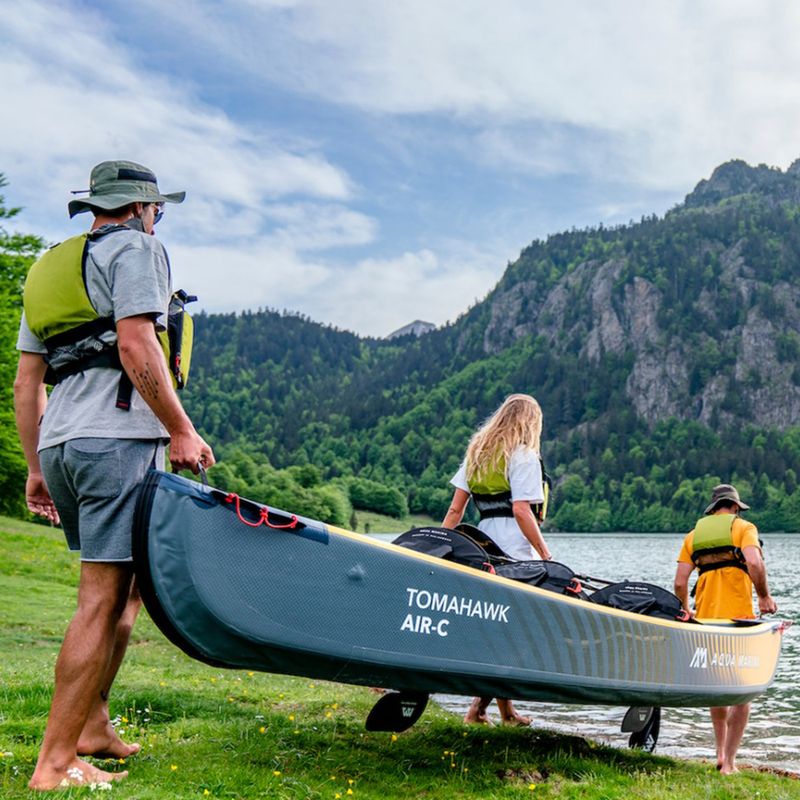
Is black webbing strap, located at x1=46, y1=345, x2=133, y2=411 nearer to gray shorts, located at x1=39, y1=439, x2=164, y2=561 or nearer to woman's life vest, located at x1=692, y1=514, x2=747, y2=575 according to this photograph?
gray shorts, located at x1=39, y1=439, x2=164, y2=561

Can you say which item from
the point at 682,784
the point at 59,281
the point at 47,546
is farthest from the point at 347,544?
the point at 47,546

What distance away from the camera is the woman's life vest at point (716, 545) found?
8016 mm

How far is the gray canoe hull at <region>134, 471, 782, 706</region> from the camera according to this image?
451 centimetres

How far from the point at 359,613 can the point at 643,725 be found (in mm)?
4135

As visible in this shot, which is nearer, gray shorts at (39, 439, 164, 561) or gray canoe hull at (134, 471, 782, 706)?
gray shorts at (39, 439, 164, 561)

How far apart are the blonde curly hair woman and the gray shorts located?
359cm

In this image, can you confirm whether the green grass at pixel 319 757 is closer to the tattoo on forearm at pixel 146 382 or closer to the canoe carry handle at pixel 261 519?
the canoe carry handle at pixel 261 519

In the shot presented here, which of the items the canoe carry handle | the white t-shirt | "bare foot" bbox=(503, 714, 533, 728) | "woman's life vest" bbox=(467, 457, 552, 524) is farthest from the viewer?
"bare foot" bbox=(503, 714, 533, 728)

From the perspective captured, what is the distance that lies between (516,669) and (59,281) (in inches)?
140

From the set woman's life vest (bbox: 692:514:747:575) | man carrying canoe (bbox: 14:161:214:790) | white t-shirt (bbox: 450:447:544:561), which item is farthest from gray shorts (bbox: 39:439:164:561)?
woman's life vest (bbox: 692:514:747:575)

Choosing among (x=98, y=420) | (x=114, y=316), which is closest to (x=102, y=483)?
(x=98, y=420)

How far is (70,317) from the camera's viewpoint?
4.47 meters

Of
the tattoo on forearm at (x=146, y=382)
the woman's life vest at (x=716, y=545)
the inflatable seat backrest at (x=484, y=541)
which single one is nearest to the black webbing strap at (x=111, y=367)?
the tattoo on forearm at (x=146, y=382)

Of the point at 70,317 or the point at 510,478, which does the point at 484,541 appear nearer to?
the point at 510,478
